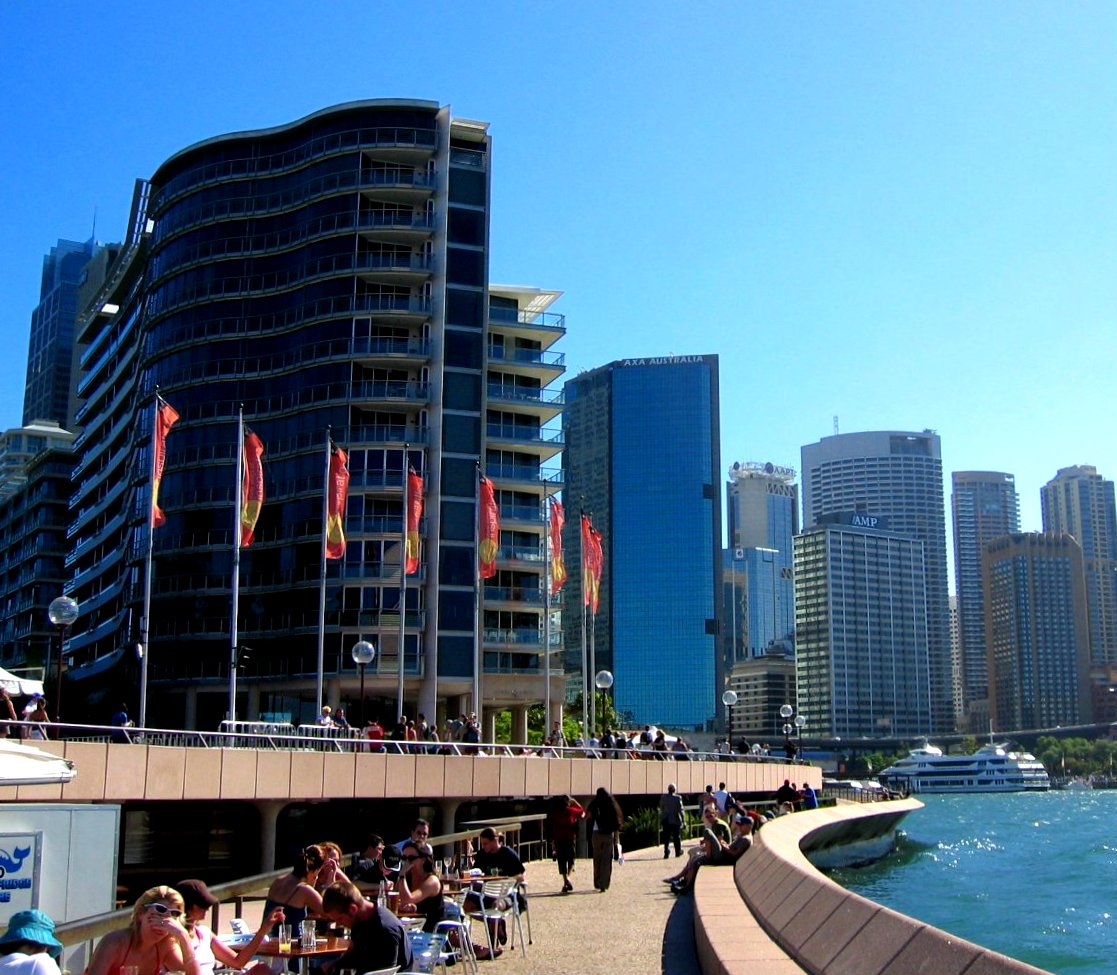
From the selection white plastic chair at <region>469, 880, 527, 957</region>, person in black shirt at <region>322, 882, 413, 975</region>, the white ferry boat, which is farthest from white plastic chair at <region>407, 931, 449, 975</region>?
the white ferry boat

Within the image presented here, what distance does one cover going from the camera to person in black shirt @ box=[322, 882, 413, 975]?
37.1ft

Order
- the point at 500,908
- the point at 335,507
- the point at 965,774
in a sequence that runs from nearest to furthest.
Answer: the point at 500,908 → the point at 335,507 → the point at 965,774

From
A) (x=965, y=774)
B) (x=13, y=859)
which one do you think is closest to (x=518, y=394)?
→ (x=13, y=859)

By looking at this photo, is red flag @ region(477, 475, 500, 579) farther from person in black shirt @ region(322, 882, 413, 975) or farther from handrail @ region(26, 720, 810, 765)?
person in black shirt @ region(322, 882, 413, 975)

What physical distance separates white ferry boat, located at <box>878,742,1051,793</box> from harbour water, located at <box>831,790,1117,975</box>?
82.4 metres

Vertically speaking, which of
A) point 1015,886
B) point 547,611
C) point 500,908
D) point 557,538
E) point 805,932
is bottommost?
point 1015,886

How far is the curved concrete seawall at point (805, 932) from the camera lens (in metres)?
8.66

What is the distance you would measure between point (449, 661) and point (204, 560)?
14.1 meters

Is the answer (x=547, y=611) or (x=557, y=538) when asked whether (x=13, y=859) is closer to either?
(x=557, y=538)

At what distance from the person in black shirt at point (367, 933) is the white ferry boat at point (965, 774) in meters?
163

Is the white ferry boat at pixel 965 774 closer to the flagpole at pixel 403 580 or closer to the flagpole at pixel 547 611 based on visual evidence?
the flagpole at pixel 547 611

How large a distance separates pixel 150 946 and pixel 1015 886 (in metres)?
41.8

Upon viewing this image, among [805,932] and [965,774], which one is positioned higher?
[805,932]

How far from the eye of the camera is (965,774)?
170 m
